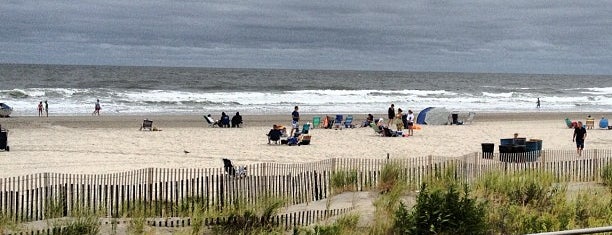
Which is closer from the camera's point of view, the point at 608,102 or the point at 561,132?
the point at 561,132

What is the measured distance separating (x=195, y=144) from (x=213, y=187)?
47.8 feet

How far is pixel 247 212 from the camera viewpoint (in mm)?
11531

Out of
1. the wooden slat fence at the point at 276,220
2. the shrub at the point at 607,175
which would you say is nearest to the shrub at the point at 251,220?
the wooden slat fence at the point at 276,220

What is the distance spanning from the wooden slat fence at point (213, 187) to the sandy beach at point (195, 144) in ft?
19.7

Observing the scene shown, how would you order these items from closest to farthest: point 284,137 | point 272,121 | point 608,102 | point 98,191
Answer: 1. point 98,191
2. point 284,137
3. point 272,121
4. point 608,102

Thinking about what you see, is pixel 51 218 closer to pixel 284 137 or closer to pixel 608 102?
pixel 284 137

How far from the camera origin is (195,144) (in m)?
27.8

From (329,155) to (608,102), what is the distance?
62159mm

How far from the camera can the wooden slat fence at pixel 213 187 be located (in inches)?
492

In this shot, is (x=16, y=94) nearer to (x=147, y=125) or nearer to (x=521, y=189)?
(x=147, y=125)

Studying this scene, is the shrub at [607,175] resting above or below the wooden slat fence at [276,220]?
above

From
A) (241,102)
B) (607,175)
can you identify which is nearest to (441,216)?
(607,175)

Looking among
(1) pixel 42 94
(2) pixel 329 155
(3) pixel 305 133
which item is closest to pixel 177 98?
(1) pixel 42 94

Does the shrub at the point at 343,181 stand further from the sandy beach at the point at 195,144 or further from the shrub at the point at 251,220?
the sandy beach at the point at 195,144
